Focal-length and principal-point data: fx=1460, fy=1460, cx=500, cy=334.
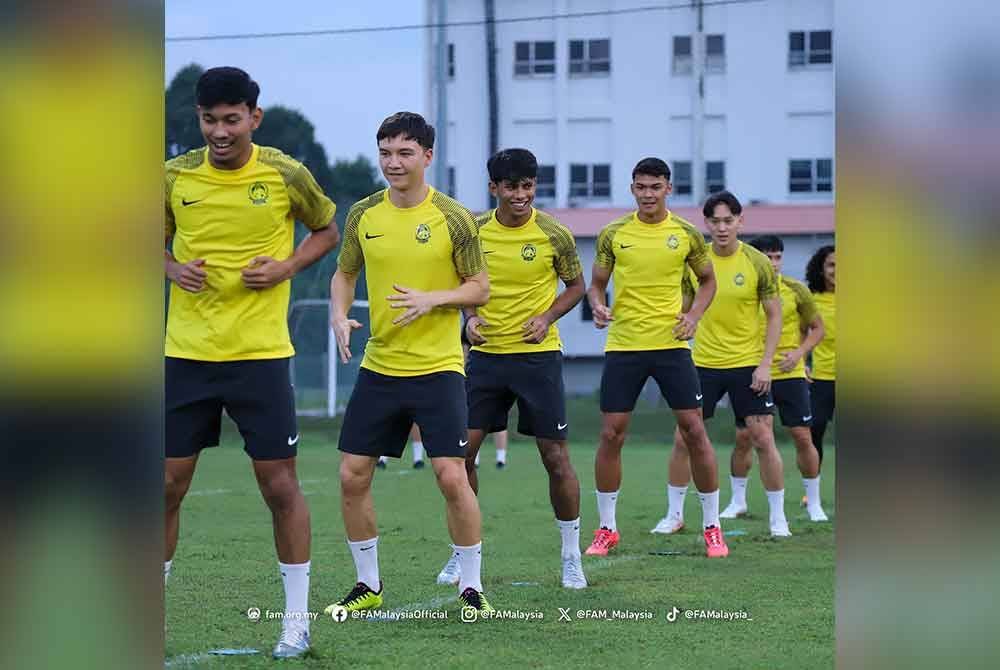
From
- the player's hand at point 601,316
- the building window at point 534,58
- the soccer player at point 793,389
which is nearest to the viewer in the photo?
the player's hand at point 601,316

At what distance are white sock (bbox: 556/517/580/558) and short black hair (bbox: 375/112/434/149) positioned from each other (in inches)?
103

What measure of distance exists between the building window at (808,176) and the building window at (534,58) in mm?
6878

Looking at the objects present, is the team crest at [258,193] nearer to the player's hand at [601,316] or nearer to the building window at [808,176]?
the player's hand at [601,316]

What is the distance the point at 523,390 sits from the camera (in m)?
8.54

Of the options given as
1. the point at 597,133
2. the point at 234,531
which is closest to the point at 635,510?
the point at 234,531

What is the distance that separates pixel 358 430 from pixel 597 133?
32.3 metres

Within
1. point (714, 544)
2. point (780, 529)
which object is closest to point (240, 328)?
point (714, 544)

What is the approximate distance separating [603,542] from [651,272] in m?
1.88

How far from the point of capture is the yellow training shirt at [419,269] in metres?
7.03

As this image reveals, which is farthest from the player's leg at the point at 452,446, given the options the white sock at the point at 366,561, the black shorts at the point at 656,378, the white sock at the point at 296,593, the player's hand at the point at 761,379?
the player's hand at the point at 761,379

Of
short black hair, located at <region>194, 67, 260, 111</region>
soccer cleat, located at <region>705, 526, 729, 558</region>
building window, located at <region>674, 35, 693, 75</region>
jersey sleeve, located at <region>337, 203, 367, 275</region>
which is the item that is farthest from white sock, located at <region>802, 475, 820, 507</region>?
building window, located at <region>674, 35, 693, 75</region>

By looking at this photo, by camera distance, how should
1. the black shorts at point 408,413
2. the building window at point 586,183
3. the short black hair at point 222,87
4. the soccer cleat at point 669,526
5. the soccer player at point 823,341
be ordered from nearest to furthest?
the short black hair at point 222,87 < the black shorts at point 408,413 < the soccer cleat at point 669,526 < the soccer player at point 823,341 < the building window at point 586,183

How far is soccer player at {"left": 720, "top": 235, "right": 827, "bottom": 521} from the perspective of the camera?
12281 mm
